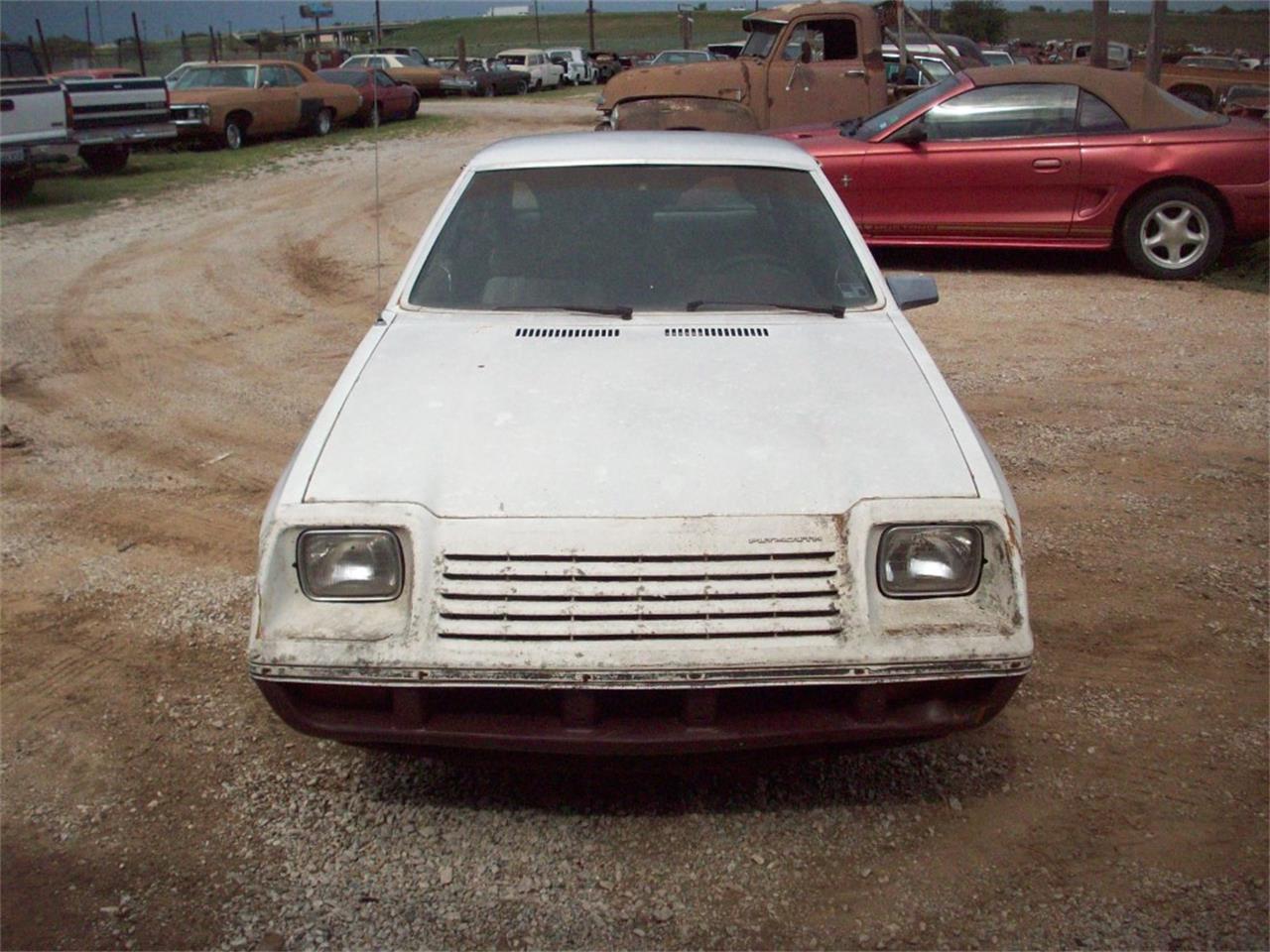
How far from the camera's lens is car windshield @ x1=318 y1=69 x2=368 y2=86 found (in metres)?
24.8

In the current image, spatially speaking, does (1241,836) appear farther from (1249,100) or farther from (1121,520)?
(1249,100)

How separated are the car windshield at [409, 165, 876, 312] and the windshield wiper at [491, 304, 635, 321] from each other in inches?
0.5

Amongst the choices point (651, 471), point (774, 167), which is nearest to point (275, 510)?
point (651, 471)

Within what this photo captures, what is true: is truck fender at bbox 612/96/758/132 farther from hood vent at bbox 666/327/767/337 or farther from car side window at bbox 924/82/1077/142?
hood vent at bbox 666/327/767/337

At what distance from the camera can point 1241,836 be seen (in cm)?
296

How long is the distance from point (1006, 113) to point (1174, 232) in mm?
1516

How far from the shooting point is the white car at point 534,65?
131 feet

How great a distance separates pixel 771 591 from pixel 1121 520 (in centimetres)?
272

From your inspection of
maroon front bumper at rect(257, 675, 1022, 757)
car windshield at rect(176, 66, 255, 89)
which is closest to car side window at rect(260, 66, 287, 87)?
car windshield at rect(176, 66, 255, 89)

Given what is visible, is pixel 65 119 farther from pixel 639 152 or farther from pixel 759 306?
pixel 759 306

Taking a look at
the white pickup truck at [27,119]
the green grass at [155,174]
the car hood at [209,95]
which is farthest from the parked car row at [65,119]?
the car hood at [209,95]

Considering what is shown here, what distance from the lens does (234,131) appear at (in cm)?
1952

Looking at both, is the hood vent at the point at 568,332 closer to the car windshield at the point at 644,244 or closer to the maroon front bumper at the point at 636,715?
the car windshield at the point at 644,244

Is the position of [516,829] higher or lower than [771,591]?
lower
